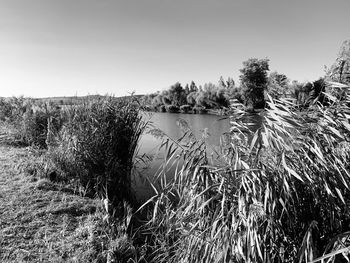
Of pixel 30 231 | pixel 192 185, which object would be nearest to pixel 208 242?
pixel 192 185

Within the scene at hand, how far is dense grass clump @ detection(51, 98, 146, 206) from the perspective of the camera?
5.07 metres

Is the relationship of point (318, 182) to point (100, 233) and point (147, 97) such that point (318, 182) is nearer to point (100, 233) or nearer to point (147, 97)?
point (100, 233)

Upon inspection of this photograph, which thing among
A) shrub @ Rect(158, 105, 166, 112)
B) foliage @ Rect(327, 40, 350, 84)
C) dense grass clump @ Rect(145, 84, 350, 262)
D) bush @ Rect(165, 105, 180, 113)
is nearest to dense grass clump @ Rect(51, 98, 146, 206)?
dense grass clump @ Rect(145, 84, 350, 262)

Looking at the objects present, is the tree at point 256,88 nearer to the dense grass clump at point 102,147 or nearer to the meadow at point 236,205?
the meadow at point 236,205

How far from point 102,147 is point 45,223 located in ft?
6.63

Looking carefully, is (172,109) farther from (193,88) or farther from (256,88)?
(256,88)

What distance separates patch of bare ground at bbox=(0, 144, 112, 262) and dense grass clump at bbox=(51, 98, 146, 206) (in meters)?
0.51

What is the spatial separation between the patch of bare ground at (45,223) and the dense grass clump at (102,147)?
51 cm

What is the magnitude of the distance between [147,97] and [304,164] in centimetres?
484

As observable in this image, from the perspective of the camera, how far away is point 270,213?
194 centimetres

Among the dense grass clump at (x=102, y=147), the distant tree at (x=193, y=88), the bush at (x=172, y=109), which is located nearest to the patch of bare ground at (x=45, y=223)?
the dense grass clump at (x=102, y=147)

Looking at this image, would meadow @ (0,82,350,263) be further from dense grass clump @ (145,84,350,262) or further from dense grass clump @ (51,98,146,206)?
dense grass clump @ (51,98,146,206)

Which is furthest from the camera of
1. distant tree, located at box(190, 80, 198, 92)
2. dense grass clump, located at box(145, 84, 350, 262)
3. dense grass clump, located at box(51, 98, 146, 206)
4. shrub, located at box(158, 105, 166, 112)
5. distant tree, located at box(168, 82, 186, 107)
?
distant tree, located at box(190, 80, 198, 92)

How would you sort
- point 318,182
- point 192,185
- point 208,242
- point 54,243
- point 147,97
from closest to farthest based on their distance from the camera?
point 318,182
point 208,242
point 192,185
point 54,243
point 147,97
